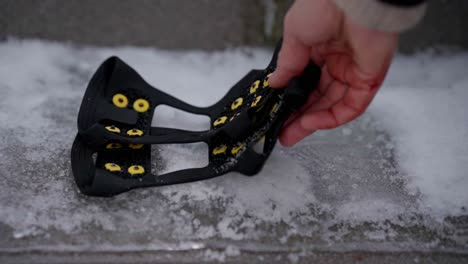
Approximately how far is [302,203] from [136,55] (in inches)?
27.2

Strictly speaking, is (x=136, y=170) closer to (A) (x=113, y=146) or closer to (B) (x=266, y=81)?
(A) (x=113, y=146)

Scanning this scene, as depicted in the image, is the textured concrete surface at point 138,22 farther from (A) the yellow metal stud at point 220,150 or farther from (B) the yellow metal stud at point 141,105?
(A) the yellow metal stud at point 220,150

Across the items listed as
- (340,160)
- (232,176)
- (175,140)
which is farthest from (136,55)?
(340,160)

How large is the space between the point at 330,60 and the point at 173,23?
648mm

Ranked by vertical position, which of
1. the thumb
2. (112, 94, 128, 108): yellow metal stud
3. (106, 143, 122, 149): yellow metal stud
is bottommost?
(106, 143, 122, 149): yellow metal stud

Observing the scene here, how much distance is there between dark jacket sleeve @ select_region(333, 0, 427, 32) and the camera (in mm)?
759

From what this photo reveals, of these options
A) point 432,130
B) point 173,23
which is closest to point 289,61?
point 432,130

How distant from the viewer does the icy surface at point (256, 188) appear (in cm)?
97

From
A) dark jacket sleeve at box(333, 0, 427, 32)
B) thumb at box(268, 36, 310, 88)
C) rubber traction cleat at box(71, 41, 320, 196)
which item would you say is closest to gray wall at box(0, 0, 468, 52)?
rubber traction cleat at box(71, 41, 320, 196)

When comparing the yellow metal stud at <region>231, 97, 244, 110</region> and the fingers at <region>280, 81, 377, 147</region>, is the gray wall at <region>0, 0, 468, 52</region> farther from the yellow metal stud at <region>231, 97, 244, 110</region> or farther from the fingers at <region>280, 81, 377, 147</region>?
the fingers at <region>280, 81, 377, 147</region>

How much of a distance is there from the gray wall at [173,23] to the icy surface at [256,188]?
0.13 meters

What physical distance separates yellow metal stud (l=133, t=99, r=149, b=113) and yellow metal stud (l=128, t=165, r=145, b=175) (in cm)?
17

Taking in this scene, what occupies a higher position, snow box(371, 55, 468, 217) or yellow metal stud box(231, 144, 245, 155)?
yellow metal stud box(231, 144, 245, 155)

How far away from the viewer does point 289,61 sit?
3.12 feet
